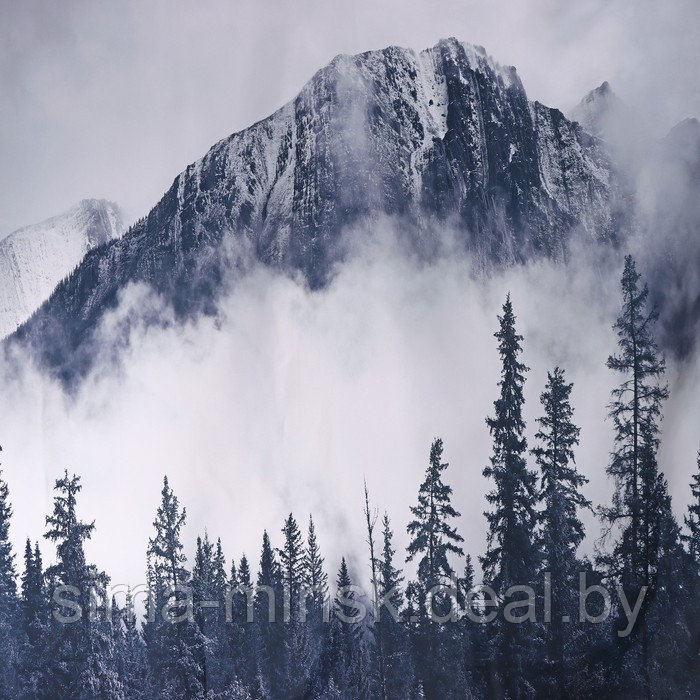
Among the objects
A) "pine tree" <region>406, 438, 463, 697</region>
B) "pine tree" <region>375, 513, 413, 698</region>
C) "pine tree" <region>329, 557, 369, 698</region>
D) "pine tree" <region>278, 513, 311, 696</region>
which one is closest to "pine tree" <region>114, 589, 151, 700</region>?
"pine tree" <region>278, 513, 311, 696</region>

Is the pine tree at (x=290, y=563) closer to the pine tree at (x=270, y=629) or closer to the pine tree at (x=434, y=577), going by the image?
the pine tree at (x=270, y=629)

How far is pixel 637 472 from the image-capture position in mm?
28078

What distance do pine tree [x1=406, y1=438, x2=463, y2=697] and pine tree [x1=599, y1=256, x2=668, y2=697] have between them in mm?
8055

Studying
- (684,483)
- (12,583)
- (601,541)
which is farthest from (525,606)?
(684,483)

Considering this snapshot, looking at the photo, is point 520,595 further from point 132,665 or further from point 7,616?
point 132,665

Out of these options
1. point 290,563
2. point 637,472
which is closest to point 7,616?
point 290,563

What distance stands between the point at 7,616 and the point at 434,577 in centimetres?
2441

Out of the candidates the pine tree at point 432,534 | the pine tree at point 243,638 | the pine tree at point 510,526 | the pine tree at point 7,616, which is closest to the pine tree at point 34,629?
the pine tree at point 7,616

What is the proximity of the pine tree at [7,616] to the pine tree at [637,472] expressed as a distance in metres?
28.7

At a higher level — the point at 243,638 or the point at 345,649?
the point at 243,638

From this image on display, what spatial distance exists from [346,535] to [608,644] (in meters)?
165

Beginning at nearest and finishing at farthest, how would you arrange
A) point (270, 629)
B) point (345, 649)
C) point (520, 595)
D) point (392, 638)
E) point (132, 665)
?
1. point (520, 595)
2. point (392, 638)
3. point (345, 649)
4. point (132, 665)
5. point (270, 629)

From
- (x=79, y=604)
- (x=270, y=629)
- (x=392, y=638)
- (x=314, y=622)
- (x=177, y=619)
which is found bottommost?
(x=392, y=638)

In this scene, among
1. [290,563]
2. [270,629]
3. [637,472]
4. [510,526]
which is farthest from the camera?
[290,563]
